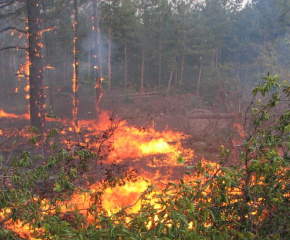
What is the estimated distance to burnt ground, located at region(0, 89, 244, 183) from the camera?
14.3 meters

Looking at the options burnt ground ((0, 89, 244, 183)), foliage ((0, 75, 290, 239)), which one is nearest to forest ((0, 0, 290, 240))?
foliage ((0, 75, 290, 239))

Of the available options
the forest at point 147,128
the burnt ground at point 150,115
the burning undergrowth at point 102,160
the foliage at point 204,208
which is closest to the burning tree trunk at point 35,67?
the forest at point 147,128

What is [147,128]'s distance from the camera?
1959cm

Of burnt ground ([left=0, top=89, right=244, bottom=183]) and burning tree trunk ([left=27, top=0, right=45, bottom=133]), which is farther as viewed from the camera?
burnt ground ([left=0, top=89, right=244, bottom=183])

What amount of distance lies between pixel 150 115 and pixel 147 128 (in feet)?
15.5

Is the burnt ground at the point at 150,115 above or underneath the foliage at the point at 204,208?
underneath

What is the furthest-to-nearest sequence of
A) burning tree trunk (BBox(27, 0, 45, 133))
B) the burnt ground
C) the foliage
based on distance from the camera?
the burnt ground
burning tree trunk (BBox(27, 0, 45, 133))
the foliage

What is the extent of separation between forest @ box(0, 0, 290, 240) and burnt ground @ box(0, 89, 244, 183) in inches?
5.3

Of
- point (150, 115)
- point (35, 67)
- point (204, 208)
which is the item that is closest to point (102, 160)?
point (35, 67)

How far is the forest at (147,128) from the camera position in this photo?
8.53 ft

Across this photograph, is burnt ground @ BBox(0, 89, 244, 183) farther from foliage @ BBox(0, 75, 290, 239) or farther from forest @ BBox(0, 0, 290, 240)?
foliage @ BBox(0, 75, 290, 239)

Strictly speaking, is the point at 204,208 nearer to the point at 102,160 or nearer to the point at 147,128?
the point at 102,160

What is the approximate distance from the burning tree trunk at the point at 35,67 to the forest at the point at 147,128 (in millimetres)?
46

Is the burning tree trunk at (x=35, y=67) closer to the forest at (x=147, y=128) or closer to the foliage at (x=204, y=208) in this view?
the forest at (x=147, y=128)
